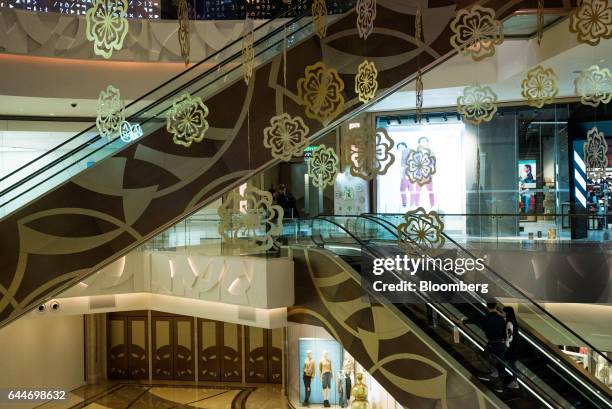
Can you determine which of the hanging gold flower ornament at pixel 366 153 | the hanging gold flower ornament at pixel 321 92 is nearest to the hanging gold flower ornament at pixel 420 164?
the hanging gold flower ornament at pixel 366 153

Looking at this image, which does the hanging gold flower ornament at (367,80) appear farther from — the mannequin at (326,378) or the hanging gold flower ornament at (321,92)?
the mannequin at (326,378)

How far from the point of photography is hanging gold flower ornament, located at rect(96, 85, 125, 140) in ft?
27.6

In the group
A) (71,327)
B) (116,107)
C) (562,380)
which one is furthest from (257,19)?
(71,327)

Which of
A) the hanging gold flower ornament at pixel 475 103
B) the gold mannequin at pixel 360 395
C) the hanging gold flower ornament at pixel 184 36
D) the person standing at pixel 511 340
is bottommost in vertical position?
the gold mannequin at pixel 360 395

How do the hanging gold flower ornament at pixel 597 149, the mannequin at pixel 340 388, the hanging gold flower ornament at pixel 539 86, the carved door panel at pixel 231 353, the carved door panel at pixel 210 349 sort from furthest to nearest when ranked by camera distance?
the carved door panel at pixel 210 349 → the carved door panel at pixel 231 353 → the mannequin at pixel 340 388 → the hanging gold flower ornament at pixel 597 149 → the hanging gold flower ornament at pixel 539 86

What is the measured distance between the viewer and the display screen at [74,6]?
37.5 ft

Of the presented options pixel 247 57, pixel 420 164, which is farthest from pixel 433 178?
pixel 247 57

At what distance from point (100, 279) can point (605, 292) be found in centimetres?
904

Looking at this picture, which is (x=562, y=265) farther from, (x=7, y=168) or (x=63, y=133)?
(x=63, y=133)

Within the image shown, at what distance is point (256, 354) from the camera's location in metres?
15.7

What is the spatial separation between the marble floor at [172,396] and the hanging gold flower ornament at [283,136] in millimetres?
7795

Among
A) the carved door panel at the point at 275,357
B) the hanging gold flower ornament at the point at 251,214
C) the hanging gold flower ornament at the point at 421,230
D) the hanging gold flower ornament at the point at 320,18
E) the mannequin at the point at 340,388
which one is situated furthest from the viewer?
the carved door panel at the point at 275,357

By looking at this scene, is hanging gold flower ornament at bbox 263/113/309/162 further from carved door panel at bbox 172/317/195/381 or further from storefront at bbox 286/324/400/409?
carved door panel at bbox 172/317/195/381

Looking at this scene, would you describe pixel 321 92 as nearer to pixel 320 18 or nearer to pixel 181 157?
pixel 320 18
